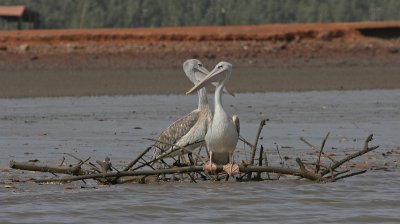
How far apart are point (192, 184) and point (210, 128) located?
49 centimetres

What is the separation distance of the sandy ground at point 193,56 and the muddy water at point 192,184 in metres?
1.63

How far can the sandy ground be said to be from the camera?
68.8 feet

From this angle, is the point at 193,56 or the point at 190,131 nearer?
the point at 190,131

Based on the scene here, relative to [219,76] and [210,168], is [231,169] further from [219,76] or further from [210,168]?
[219,76]

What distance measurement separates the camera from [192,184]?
9125mm

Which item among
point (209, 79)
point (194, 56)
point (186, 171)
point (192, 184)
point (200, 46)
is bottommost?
point (192, 184)

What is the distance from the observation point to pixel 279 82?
21484mm

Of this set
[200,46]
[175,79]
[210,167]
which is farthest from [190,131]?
[200,46]

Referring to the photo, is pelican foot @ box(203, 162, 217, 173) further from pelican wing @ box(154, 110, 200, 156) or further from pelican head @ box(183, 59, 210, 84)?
pelican head @ box(183, 59, 210, 84)

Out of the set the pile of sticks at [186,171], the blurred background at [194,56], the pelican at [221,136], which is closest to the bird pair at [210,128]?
the pelican at [221,136]

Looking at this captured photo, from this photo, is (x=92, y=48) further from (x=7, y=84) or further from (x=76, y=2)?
(x=76, y=2)

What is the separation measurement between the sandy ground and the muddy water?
64.0 inches

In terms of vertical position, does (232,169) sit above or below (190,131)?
below

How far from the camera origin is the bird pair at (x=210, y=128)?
8820 millimetres
